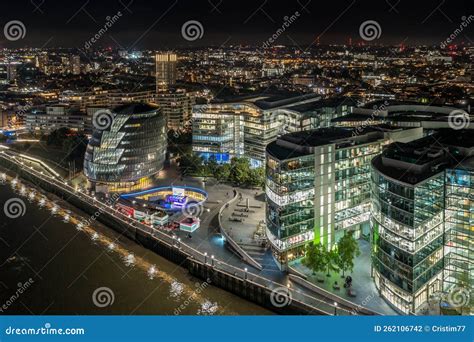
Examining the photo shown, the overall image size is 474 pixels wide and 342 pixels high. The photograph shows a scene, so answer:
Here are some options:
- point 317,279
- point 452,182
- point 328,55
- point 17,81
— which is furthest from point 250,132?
point 328,55

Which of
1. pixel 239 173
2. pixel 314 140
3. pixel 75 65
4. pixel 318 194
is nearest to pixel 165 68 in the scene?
pixel 75 65

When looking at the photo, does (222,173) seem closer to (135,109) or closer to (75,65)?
(135,109)

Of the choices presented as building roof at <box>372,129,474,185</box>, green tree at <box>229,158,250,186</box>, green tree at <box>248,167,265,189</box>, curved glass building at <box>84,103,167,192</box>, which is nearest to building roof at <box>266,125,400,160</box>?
building roof at <box>372,129,474,185</box>

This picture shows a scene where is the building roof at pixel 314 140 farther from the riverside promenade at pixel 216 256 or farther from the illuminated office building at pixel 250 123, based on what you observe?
the illuminated office building at pixel 250 123

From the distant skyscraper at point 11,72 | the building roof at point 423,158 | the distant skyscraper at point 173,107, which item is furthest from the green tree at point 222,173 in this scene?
the distant skyscraper at point 11,72

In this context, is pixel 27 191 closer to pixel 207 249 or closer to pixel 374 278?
pixel 207 249

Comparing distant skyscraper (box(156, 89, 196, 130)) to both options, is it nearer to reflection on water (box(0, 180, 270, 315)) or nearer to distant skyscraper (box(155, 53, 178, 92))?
reflection on water (box(0, 180, 270, 315))
